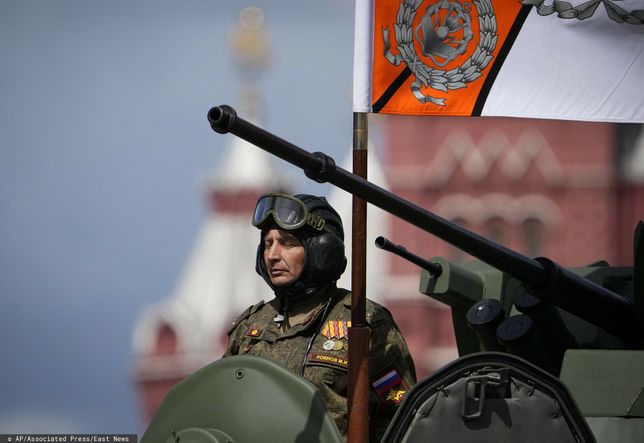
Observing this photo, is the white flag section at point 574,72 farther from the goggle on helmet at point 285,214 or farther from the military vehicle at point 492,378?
the goggle on helmet at point 285,214

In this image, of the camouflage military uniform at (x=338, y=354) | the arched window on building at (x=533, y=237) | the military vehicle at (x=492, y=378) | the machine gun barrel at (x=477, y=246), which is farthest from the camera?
the arched window on building at (x=533, y=237)

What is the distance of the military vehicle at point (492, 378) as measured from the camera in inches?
198

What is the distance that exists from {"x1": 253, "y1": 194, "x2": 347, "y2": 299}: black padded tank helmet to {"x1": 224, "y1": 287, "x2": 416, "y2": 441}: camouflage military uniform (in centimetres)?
13

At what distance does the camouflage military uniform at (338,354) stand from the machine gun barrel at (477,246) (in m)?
0.73

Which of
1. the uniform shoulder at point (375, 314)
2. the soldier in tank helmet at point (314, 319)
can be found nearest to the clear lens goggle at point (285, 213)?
the soldier in tank helmet at point (314, 319)

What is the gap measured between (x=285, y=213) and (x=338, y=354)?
0.76 metres

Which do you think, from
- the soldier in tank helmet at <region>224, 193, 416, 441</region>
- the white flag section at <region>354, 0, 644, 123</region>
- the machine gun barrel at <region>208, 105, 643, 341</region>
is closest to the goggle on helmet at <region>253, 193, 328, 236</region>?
the soldier in tank helmet at <region>224, 193, 416, 441</region>

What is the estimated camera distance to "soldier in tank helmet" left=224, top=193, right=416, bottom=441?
6.22 m

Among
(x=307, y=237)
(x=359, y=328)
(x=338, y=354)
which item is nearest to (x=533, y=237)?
(x=307, y=237)

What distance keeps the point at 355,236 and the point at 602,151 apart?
7074mm

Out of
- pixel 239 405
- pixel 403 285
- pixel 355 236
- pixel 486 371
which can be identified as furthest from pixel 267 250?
pixel 403 285

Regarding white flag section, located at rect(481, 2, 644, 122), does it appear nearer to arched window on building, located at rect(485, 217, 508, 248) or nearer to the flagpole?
the flagpole

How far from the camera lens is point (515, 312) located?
7.03 m

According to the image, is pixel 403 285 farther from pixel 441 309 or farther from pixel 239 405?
pixel 239 405
